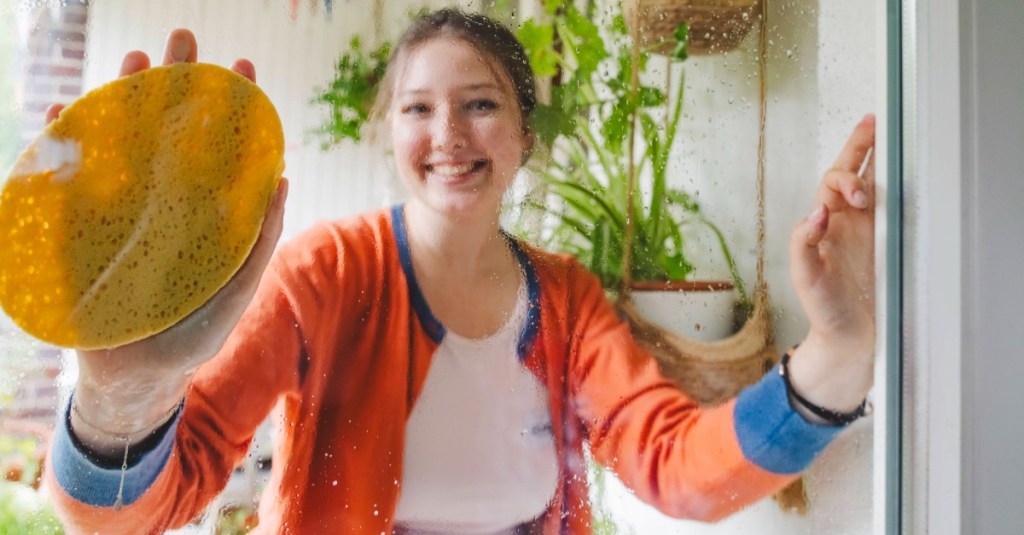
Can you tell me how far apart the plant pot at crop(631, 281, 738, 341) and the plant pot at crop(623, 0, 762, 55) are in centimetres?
18

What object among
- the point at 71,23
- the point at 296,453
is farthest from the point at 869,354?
the point at 71,23

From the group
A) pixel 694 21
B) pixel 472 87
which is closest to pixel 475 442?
pixel 472 87

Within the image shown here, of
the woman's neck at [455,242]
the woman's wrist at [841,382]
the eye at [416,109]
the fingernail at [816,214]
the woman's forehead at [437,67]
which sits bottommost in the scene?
the woman's wrist at [841,382]

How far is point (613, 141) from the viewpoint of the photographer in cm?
55

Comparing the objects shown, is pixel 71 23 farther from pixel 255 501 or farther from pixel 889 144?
pixel 889 144

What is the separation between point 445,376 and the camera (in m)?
0.53

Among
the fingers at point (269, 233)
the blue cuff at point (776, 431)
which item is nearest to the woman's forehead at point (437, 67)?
the fingers at point (269, 233)

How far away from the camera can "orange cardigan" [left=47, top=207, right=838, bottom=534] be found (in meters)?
0.48

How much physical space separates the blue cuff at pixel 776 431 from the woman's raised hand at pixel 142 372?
14.8 inches

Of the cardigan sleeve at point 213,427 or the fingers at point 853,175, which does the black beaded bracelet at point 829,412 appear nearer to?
the fingers at point 853,175

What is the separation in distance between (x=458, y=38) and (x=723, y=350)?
1.01ft

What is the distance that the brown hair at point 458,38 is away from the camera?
0.52 meters

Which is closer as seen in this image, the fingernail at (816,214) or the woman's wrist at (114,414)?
the woman's wrist at (114,414)

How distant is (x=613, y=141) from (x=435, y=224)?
0.48 ft
